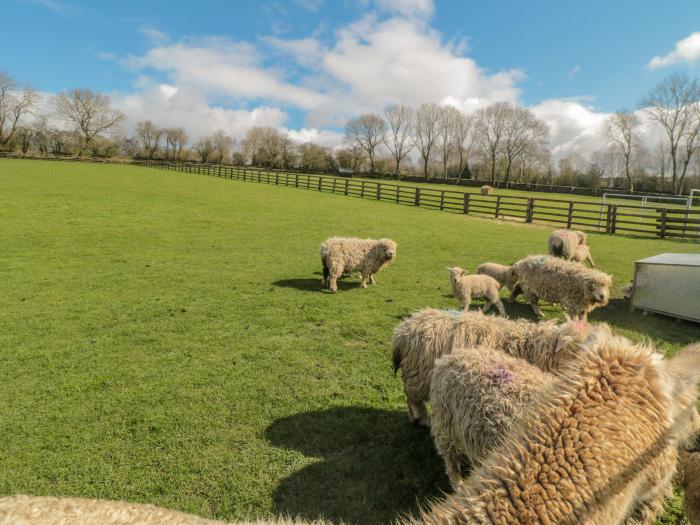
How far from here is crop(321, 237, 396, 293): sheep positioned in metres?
9.56

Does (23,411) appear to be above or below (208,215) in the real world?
below

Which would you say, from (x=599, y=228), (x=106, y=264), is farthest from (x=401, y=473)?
(x=599, y=228)

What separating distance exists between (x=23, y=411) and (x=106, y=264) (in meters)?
7.77

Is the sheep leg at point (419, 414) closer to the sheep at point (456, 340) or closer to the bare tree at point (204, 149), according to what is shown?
the sheep at point (456, 340)

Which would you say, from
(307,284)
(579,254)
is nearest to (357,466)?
(307,284)

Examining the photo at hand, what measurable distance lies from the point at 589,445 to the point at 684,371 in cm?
58

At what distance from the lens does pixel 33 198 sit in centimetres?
2114

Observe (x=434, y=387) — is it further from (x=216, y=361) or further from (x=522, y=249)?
(x=522, y=249)

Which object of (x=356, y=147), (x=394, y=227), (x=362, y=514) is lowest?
(x=362, y=514)

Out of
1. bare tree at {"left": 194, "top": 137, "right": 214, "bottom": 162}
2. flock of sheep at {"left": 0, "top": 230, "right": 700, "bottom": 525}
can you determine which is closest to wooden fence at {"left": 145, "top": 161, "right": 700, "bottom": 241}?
flock of sheep at {"left": 0, "top": 230, "right": 700, "bottom": 525}

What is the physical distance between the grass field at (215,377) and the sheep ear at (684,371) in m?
2.51

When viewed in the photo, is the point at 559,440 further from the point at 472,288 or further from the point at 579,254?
the point at 579,254

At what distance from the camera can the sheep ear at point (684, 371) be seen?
1508 millimetres

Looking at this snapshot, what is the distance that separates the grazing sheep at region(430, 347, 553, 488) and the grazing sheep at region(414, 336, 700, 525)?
112 cm
